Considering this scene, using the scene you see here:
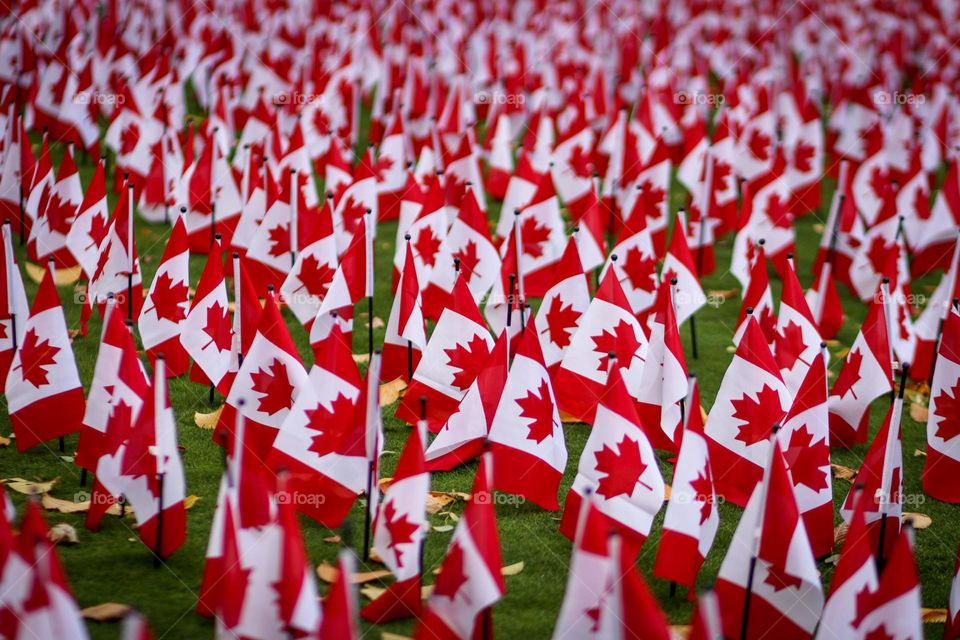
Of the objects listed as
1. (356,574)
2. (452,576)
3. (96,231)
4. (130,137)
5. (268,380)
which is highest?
(130,137)

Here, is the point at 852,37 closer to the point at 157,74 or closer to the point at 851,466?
the point at 157,74

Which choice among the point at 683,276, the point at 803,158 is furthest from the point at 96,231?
the point at 803,158

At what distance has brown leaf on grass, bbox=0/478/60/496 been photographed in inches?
236

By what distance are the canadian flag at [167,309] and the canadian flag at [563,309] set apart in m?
2.36

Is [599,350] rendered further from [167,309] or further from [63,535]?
[63,535]

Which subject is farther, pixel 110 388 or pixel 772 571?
pixel 110 388

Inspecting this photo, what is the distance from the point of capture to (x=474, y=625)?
184 inches

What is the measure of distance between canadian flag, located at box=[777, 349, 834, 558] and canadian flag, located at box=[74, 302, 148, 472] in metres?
3.32

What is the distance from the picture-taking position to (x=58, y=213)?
880cm

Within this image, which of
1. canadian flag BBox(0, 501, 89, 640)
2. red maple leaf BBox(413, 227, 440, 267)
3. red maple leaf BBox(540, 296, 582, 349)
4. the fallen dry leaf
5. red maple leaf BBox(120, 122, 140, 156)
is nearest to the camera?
canadian flag BBox(0, 501, 89, 640)

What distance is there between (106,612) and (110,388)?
127 cm

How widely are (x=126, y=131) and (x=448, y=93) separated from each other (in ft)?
15.4

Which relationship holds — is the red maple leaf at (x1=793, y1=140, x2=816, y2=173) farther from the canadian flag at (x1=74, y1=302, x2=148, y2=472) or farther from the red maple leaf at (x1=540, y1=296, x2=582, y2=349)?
the canadian flag at (x1=74, y1=302, x2=148, y2=472)

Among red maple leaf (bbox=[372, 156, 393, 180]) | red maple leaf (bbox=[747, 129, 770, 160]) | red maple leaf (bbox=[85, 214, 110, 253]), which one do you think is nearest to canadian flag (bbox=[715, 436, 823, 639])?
red maple leaf (bbox=[85, 214, 110, 253])
